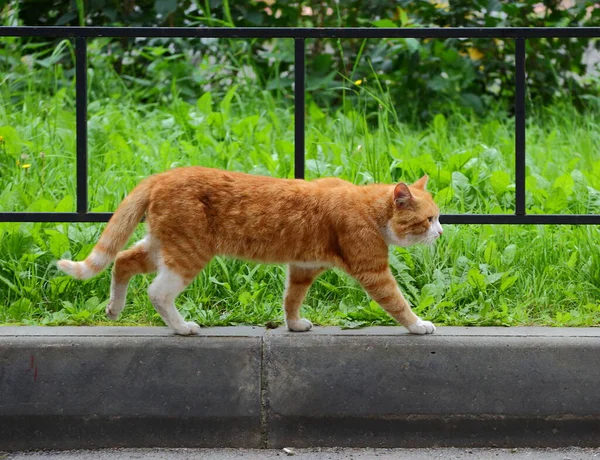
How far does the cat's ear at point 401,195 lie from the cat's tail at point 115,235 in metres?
1.00

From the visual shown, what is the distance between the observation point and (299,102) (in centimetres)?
422

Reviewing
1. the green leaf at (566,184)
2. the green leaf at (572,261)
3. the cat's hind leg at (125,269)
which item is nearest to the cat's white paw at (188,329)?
the cat's hind leg at (125,269)

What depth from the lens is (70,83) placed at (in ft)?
23.6

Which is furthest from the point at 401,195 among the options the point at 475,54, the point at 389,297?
the point at 475,54

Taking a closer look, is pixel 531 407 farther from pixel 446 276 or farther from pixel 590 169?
pixel 590 169

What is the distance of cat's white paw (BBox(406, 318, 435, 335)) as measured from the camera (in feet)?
12.3

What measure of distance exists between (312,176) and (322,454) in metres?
2.09

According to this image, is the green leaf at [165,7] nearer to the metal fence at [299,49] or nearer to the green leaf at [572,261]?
the metal fence at [299,49]

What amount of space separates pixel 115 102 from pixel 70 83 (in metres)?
0.47

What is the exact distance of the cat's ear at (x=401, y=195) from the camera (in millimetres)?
3855

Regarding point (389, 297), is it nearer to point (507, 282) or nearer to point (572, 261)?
point (507, 282)

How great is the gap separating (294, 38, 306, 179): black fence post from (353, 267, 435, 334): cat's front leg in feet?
2.23

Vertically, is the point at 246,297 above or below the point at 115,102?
below

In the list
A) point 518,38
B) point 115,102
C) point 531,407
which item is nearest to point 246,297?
point 531,407
